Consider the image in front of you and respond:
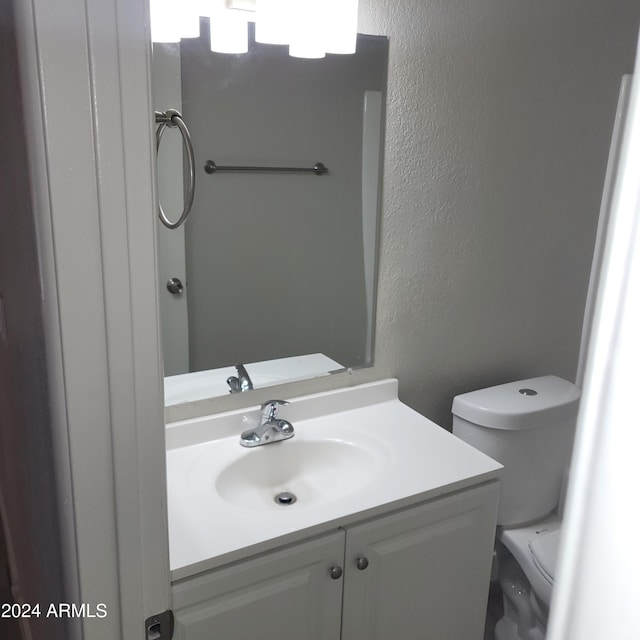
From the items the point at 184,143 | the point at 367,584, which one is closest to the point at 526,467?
the point at 367,584

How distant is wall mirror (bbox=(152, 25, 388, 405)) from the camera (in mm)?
1401

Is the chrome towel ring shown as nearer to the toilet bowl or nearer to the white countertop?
the white countertop

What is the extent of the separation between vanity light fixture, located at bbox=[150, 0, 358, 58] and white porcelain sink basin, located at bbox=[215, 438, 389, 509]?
90 cm

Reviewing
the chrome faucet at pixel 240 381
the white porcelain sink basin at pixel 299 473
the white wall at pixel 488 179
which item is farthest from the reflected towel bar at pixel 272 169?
the white porcelain sink basin at pixel 299 473

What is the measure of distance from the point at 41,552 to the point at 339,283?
3.05 feet

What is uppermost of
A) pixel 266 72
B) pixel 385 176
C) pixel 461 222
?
pixel 266 72

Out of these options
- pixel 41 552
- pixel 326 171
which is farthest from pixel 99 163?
pixel 326 171

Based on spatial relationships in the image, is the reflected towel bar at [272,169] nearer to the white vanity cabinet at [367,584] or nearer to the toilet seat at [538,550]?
the white vanity cabinet at [367,584]

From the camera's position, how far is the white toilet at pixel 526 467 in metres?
1.70

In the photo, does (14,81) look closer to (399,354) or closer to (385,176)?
(385,176)

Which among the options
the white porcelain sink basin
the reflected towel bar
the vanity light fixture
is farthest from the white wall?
the white porcelain sink basin

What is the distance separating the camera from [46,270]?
66 centimetres

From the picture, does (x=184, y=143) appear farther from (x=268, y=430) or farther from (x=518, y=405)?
(x=518, y=405)

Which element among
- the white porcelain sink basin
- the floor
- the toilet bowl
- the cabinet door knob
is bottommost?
the floor
